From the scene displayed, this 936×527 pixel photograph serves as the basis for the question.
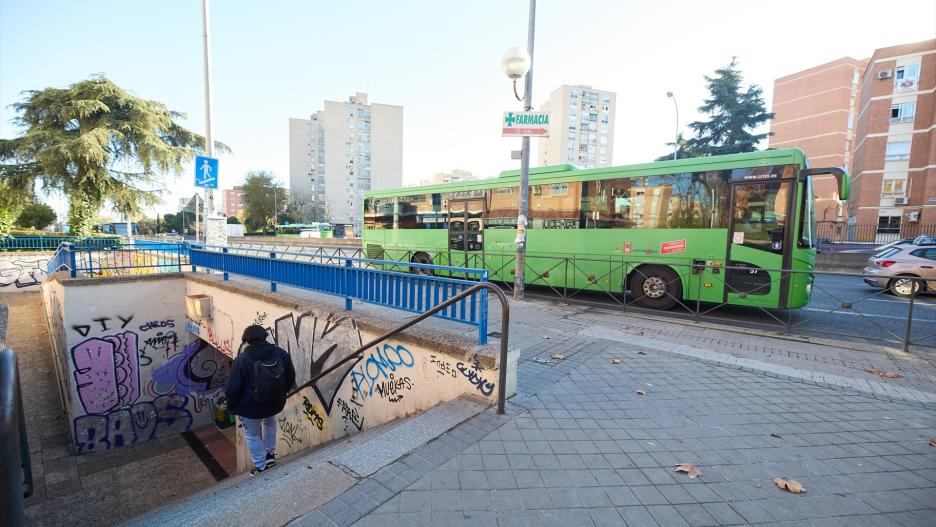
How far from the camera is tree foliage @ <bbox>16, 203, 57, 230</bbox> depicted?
43.5m

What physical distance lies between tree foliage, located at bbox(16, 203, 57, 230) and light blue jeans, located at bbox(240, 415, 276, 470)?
53528 millimetres

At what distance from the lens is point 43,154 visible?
17.7 meters

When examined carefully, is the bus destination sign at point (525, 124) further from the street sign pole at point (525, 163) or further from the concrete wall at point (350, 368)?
the concrete wall at point (350, 368)

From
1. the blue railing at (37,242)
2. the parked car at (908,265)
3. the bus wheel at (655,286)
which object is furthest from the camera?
the blue railing at (37,242)

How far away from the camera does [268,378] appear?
448cm

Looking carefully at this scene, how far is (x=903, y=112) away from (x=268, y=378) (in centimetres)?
5207

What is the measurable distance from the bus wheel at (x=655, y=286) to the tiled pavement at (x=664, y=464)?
170 inches

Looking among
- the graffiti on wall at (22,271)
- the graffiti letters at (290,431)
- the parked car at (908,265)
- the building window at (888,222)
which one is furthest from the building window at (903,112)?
the graffiti on wall at (22,271)

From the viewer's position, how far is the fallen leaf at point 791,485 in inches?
102

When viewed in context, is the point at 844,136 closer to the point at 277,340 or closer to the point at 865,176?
the point at 865,176

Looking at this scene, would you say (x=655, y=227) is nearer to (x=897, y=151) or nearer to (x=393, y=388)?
(x=393, y=388)

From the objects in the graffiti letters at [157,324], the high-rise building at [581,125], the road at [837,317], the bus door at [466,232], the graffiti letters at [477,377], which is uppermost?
the high-rise building at [581,125]

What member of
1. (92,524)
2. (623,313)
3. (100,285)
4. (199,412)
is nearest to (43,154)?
(100,285)

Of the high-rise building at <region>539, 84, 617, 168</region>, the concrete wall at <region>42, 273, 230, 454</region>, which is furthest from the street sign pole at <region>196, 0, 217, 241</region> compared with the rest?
the high-rise building at <region>539, 84, 617, 168</region>
